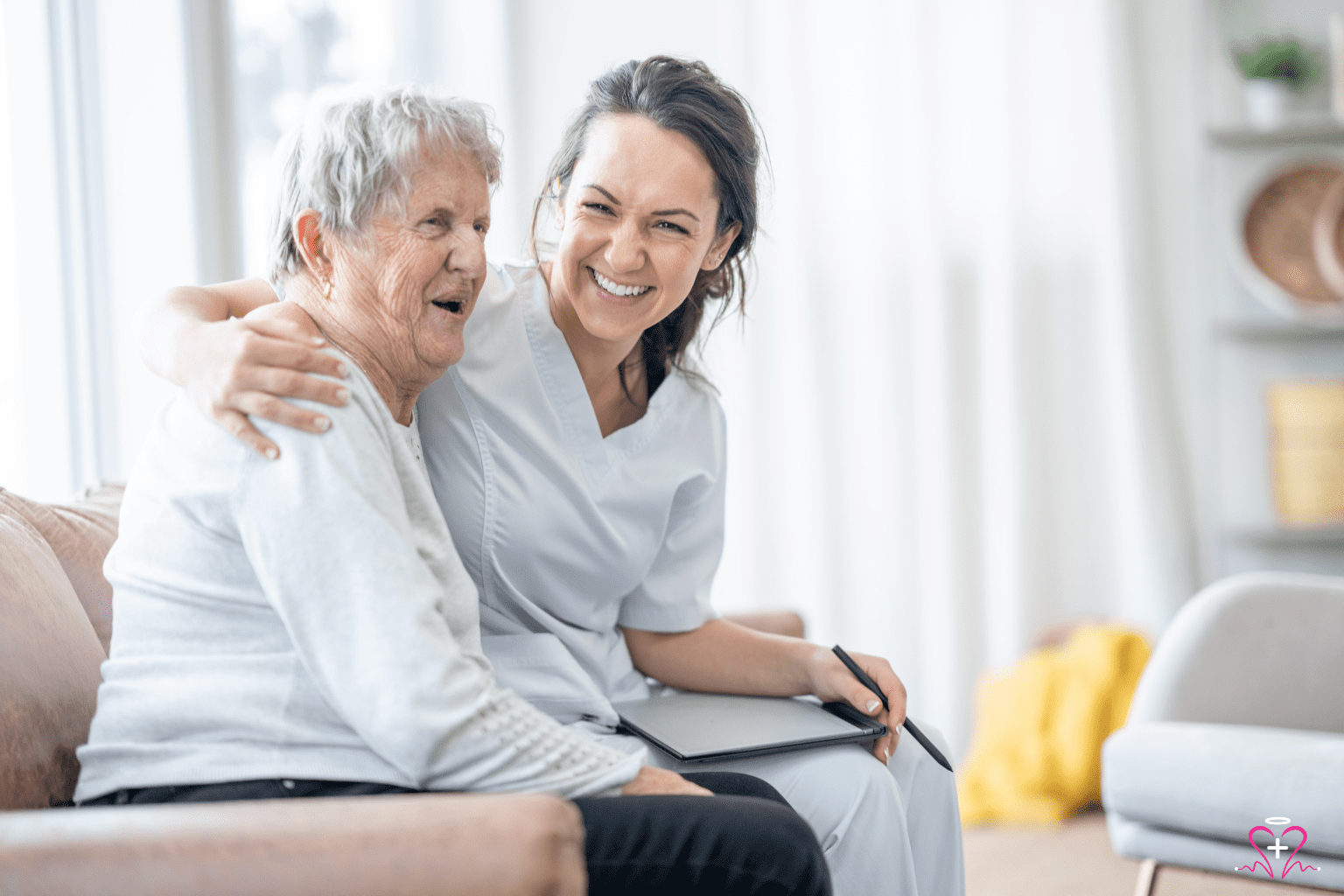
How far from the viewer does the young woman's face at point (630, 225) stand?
1287mm

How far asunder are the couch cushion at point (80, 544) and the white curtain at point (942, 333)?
6.17 ft

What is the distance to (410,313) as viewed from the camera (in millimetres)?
1016

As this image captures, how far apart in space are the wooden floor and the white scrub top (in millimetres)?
1154

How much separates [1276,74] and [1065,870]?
77.7 inches

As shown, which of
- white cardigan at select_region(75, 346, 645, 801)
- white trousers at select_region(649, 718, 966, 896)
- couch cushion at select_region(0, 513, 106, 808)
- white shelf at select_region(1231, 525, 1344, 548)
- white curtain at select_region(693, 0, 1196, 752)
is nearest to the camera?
white cardigan at select_region(75, 346, 645, 801)

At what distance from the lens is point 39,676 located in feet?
3.22

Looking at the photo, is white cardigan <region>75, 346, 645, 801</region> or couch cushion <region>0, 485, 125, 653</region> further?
couch cushion <region>0, 485, 125, 653</region>

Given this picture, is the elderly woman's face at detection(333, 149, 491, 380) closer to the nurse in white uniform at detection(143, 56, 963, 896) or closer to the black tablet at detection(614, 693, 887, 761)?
the nurse in white uniform at detection(143, 56, 963, 896)

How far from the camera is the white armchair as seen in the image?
1.46 m

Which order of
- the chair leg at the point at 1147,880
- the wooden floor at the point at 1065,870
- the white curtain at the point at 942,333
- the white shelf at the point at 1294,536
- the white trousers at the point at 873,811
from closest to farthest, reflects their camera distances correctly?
the white trousers at the point at 873,811 → the chair leg at the point at 1147,880 → the wooden floor at the point at 1065,870 → the white shelf at the point at 1294,536 → the white curtain at the point at 942,333

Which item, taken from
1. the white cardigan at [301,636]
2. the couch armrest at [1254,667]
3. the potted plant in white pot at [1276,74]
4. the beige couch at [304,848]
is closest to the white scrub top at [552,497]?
the white cardigan at [301,636]

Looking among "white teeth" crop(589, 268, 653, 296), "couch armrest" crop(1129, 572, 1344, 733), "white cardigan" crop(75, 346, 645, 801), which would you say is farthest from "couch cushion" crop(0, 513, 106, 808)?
"couch armrest" crop(1129, 572, 1344, 733)

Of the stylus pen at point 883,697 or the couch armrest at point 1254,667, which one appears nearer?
the stylus pen at point 883,697

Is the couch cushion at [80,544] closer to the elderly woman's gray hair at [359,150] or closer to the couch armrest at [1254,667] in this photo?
the elderly woman's gray hair at [359,150]
